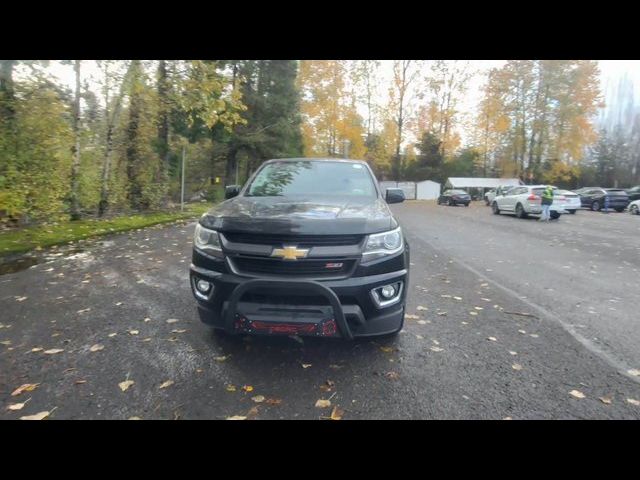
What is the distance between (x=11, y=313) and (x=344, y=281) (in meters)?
4.24

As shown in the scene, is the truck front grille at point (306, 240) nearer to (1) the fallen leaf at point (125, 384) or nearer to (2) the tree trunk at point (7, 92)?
(1) the fallen leaf at point (125, 384)

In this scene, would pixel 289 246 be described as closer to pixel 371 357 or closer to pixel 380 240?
pixel 380 240

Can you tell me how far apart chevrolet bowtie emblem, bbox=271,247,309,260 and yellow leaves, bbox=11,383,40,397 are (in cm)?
212

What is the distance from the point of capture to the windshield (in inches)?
178

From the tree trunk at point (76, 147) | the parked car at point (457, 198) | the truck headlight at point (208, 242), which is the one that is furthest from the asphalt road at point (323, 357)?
the parked car at point (457, 198)

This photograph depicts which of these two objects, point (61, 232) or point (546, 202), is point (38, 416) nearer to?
point (61, 232)

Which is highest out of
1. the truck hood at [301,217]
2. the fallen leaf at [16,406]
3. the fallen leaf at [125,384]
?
the truck hood at [301,217]

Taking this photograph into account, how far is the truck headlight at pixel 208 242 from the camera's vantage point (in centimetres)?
321

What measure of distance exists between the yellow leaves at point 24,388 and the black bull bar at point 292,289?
5.22 ft

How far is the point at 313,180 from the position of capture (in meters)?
4.74

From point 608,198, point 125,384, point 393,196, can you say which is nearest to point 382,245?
point 393,196

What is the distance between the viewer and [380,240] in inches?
124

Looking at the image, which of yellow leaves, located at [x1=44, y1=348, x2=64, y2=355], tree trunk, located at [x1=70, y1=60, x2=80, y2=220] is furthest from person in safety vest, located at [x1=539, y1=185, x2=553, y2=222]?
yellow leaves, located at [x1=44, y1=348, x2=64, y2=355]

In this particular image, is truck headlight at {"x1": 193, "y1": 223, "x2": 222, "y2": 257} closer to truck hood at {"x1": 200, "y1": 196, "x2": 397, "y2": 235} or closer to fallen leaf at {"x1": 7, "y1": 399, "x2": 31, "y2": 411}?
truck hood at {"x1": 200, "y1": 196, "x2": 397, "y2": 235}
